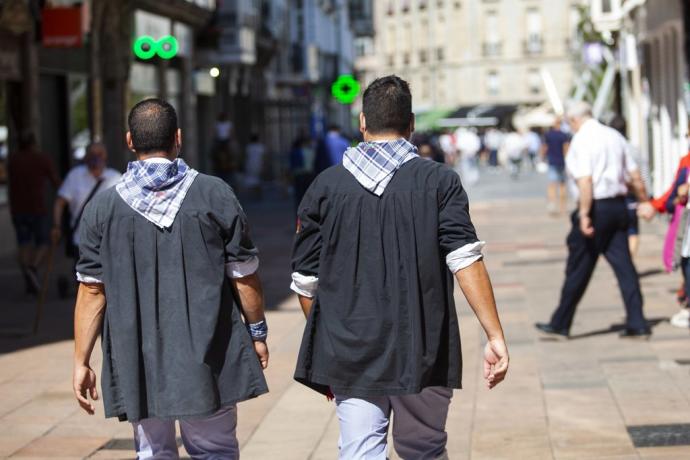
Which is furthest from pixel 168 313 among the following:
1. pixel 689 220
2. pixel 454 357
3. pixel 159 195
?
pixel 689 220

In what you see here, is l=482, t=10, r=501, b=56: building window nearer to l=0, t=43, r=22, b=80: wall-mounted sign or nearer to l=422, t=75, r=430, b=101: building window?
l=422, t=75, r=430, b=101: building window

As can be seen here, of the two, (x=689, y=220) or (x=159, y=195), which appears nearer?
(x=159, y=195)

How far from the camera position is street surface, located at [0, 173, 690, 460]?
7.96m

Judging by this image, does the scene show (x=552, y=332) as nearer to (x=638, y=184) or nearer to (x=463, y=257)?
(x=638, y=184)

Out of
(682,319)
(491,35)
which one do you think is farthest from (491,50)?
→ (682,319)

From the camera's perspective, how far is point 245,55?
4209cm

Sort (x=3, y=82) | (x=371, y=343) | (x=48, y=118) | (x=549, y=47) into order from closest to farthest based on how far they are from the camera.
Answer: (x=371, y=343)
(x=3, y=82)
(x=48, y=118)
(x=549, y=47)

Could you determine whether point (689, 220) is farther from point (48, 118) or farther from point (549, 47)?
point (549, 47)

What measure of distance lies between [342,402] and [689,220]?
599 cm

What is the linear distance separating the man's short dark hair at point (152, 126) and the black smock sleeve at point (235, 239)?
27 centimetres

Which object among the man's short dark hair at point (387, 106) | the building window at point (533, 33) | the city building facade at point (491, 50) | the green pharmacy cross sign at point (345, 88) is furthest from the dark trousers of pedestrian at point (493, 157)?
the man's short dark hair at point (387, 106)

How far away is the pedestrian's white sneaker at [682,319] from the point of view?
1210 cm

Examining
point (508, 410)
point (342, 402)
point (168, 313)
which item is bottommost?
point (508, 410)

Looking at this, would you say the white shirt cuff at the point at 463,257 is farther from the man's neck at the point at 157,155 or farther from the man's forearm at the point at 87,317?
the man's forearm at the point at 87,317
